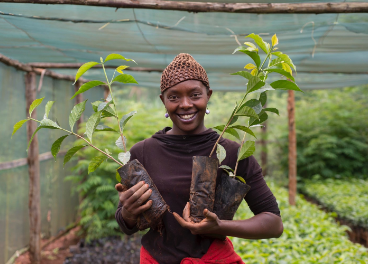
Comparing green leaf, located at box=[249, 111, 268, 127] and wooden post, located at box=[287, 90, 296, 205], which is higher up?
green leaf, located at box=[249, 111, 268, 127]

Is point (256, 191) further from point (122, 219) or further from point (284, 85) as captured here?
point (122, 219)

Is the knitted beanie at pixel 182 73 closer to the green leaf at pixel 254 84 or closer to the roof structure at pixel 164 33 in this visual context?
the green leaf at pixel 254 84

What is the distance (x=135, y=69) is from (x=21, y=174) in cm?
201

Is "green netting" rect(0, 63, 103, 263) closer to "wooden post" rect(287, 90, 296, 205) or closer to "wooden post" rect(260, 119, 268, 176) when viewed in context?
"wooden post" rect(287, 90, 296, 205)

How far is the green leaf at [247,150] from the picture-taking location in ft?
4.70

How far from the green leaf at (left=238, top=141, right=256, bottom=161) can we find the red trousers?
0.40 m

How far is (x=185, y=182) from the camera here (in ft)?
4.92

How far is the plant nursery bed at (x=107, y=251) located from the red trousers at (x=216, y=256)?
11.0ft

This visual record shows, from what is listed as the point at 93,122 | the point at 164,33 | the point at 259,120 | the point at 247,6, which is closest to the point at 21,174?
the point at 164,33

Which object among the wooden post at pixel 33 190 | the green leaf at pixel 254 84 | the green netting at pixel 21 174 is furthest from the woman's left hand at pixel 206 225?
the wooden post at pixel 33 190

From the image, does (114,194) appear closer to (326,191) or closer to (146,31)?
(146,31)

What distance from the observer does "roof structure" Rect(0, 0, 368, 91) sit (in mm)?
2602

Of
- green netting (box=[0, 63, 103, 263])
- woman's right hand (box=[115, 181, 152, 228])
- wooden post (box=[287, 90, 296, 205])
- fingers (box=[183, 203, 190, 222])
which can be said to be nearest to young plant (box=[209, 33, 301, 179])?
fingers (box=[183, 203, 190, 222])

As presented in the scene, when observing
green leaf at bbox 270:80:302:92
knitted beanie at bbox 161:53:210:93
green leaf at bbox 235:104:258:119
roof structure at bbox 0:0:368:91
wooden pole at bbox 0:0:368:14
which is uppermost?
wooden pole at bbox 0:0:368:14
